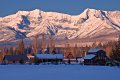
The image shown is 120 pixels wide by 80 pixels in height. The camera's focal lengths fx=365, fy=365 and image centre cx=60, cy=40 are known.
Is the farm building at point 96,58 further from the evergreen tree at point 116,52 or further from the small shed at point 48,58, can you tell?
the small shed at point 48,58

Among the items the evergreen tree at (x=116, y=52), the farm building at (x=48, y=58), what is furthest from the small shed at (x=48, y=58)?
the evergreen tree at (x=116, y=52)

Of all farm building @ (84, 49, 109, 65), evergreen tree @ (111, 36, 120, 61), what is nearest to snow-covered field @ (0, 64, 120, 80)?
evergreen tree @ (111, 36, 120, 61)

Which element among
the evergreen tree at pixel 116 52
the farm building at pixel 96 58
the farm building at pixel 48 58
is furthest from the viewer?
the farm building at pixel 48 58

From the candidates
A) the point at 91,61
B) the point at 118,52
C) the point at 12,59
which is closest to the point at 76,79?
the point at 118,52

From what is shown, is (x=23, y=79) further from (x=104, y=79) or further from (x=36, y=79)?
(x=104, y=79)

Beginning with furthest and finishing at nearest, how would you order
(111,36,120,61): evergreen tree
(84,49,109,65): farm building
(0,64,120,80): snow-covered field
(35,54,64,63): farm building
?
(35,54,64,63): farm building → (84,49,109,65): farm building → (111,36,120,61): evergreen tree → (0,64,120,80): snow-covered field

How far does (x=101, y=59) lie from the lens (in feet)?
400

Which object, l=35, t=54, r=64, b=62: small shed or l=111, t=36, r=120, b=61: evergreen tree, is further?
l=35, t=54, r=64, b=62: small shed

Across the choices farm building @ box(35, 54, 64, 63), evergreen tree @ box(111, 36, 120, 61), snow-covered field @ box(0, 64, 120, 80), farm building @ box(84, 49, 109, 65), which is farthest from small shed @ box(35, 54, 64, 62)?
snow-covered field @ box(0, 64, 120, 80)

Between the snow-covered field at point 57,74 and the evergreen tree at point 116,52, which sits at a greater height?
the evergreen tree at point 116,52


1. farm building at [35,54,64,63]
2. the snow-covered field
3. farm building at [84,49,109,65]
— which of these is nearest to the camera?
the snow-covered field

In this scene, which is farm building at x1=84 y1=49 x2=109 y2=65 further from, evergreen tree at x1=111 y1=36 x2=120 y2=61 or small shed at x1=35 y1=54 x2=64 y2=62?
small shed at x1=35 y1=54 x2=64 y2=62

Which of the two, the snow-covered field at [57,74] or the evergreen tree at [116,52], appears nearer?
the snow-covered field at [57,74]

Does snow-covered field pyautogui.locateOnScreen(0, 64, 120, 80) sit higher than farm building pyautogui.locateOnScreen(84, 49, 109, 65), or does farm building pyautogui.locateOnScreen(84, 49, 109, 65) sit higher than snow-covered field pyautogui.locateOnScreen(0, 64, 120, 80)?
farm building pyautogui.locateOnScreen(84, 49, 109, 65)
